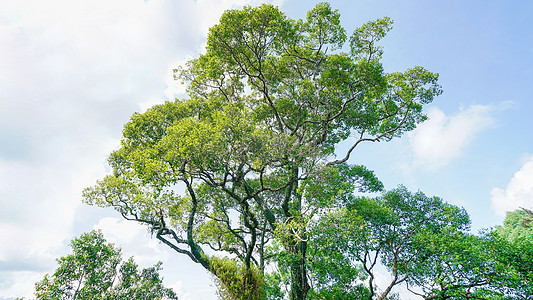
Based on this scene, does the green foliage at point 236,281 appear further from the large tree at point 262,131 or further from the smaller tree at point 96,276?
the smaller tree at point 96,276

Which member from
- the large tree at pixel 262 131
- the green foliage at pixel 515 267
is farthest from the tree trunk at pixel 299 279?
the green foliage at pixel 515 267

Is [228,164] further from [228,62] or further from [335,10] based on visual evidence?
[335,10]

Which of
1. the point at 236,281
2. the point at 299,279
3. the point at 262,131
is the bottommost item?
the point at 236,281

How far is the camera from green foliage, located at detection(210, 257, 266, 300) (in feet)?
31.9

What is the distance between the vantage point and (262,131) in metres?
11.7

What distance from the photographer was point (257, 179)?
15.4 m

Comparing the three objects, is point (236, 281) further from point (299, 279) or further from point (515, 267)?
point (515, 267)

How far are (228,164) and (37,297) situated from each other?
32.7 feet

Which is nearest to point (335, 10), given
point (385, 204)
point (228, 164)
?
point (228, 164)

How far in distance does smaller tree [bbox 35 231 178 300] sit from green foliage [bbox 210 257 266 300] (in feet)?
21.5

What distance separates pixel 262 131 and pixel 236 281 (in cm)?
605

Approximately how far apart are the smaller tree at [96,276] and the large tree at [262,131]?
2144 mm

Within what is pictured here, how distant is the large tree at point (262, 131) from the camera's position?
10.9 m

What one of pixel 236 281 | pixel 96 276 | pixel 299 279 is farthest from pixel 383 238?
pixel 96 276
